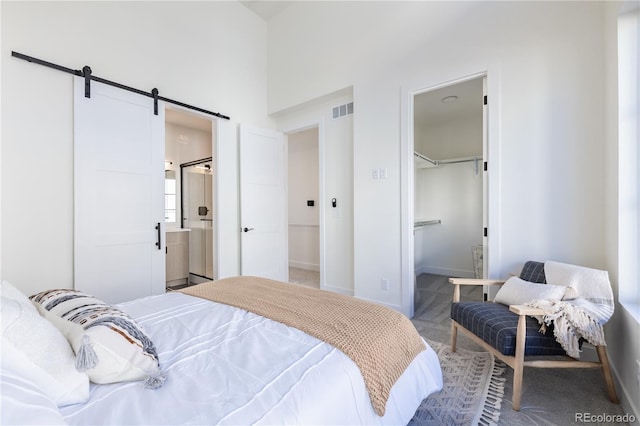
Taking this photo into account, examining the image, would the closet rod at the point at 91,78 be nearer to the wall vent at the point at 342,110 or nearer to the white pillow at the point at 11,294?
the wall vent at the point at 342,110

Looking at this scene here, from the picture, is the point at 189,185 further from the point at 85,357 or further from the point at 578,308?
the point at 578,308

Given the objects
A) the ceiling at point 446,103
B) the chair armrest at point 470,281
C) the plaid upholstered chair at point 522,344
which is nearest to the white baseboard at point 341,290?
the chair armrest at point 470,281

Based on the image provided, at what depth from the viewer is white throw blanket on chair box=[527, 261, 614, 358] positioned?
1.59 meters

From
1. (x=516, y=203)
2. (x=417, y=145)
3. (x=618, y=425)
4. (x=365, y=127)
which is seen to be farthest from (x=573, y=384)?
(x=417, y=145)

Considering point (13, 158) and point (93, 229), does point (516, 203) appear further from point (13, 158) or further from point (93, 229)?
point (13, 158)

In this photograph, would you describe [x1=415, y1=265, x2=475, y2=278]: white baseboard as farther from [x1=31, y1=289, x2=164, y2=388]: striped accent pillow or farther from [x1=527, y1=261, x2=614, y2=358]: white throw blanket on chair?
[x1=31, y1=289, x2=164, y2=388]: striped accent pillow

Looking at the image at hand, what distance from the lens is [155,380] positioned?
92cm

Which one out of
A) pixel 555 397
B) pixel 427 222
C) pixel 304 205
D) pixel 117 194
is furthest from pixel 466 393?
pixel 304 205

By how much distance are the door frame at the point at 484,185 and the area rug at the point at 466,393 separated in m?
0.75

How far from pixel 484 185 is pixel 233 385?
8.16 ft

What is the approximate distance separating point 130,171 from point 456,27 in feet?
→ 11.1

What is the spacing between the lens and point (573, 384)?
1.83 meters

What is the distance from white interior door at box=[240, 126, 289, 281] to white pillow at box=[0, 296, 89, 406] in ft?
9.36

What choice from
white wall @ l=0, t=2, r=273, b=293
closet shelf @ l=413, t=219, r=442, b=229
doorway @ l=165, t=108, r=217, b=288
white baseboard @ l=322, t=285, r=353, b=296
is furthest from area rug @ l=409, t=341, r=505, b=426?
doorway @ l=165, t=108, r=217, b=288
